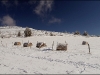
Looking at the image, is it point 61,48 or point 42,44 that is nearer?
point 61,48

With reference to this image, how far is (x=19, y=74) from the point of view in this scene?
27.1ft

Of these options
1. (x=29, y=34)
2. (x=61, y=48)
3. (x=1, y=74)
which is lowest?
(x=1, y=74)

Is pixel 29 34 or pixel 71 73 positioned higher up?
pixel 29 34

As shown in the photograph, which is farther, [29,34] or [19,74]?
[29,34]

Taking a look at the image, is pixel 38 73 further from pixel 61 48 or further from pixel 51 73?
pixel 61 48

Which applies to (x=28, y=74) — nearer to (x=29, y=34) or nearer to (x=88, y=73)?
(x=88, y=73)

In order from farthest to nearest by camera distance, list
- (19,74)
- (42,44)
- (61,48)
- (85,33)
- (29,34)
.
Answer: (85,33) < (29,34) < (42,44) < (61,48) < (19,74)

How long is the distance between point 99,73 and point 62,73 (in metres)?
2.77

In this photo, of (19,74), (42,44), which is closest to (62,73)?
(19,74)

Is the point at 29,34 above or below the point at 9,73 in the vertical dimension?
above

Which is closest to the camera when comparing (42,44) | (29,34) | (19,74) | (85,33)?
(19,74)

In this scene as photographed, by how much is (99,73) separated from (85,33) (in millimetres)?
93757

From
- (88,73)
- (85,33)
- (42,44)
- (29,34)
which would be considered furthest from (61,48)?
(85,33)

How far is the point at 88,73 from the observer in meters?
8.58
